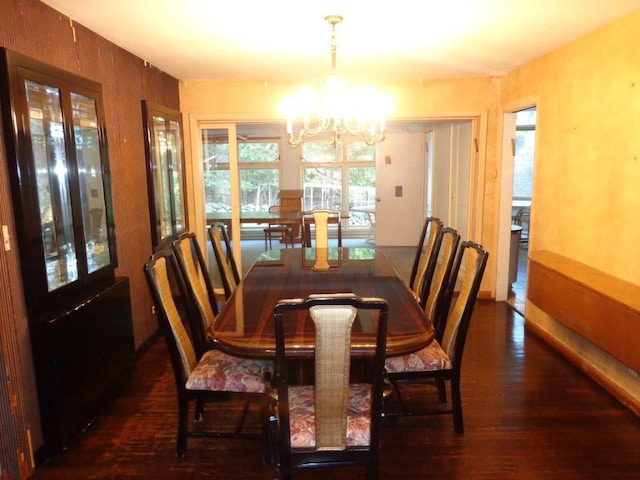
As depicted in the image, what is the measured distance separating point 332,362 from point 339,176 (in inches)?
317

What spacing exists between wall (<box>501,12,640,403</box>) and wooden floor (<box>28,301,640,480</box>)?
45 centimetres

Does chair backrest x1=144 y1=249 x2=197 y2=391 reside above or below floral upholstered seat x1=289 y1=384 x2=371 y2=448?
above

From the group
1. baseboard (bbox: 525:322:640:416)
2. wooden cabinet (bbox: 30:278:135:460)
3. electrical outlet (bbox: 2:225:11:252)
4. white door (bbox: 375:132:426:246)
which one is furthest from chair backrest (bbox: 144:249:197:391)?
white door (bbox: 375:132:426:246)

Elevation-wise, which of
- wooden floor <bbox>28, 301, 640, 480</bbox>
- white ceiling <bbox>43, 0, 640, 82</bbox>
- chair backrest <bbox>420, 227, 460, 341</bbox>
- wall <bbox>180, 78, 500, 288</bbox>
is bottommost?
wooden floor <bbox>28, 301, 640, 480</bbox>

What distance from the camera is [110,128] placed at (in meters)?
3.20

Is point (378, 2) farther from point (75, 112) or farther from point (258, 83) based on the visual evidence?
point (258, 83)

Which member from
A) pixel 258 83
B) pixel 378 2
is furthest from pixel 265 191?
pixel 378 2

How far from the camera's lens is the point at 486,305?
478 cm

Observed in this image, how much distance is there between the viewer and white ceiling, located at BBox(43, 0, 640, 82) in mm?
2551

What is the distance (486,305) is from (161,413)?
3.35m

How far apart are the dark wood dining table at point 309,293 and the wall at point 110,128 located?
0.95 m

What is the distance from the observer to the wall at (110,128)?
84.4 inches

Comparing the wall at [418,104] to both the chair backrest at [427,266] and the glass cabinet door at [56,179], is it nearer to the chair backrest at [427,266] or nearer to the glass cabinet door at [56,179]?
the chair backrest at [427,266]

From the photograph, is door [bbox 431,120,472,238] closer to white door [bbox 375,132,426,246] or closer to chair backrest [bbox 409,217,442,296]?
white door [bbox 375,132,426,246]
